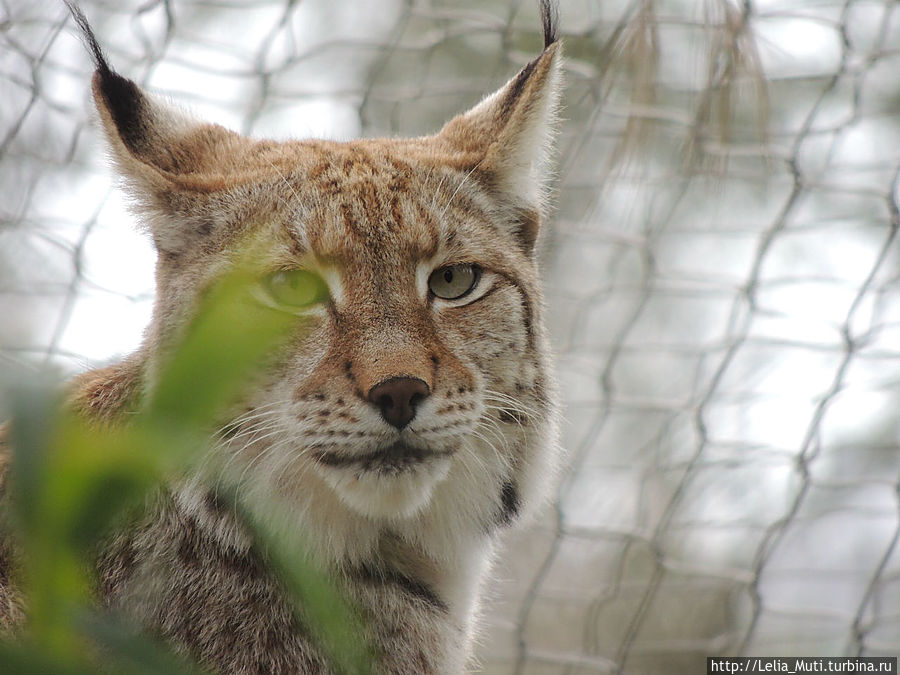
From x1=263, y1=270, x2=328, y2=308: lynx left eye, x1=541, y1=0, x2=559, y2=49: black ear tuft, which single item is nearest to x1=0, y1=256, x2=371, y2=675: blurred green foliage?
x1=263, y1=270, x2=328, y2=308: lynx left eye

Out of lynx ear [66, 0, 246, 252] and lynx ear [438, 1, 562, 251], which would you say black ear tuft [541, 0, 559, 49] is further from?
lynx ear [66, 0, 246, 252]

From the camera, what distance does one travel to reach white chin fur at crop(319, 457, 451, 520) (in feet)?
5.09

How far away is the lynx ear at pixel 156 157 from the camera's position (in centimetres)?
165

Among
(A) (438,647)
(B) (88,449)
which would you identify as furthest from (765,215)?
(B) (88,449)

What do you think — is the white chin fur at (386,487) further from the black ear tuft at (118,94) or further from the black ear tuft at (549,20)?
the black ear tuft at (549,20)

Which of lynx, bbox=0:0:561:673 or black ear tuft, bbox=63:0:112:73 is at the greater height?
black ear tuft, bbox=63:0:112:73

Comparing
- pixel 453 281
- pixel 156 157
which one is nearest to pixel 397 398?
pixel 453 281

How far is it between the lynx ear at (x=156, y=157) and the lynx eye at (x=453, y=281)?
0.43 m

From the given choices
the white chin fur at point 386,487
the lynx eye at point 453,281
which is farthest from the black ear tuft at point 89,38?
the white chin fur at point 386,487

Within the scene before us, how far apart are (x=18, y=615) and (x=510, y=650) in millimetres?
2739

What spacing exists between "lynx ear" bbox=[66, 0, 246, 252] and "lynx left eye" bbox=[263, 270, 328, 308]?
18 centimetres

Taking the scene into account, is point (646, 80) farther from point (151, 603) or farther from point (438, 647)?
point (151, 603)

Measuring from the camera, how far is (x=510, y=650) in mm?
3826

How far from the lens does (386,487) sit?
5.12 ft
